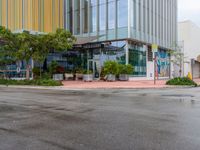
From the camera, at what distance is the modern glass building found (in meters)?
35.3

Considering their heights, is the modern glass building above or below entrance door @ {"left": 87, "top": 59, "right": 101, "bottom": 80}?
above

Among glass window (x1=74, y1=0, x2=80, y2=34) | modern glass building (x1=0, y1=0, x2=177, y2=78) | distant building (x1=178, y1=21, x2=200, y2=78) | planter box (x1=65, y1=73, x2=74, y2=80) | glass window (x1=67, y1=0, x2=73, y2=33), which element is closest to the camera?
modern glass building (x1=0, y1=0, x2=177, y2=78)

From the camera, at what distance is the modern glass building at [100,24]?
35.3 metres

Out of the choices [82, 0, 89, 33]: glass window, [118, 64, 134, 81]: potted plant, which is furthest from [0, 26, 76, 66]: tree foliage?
[82, 0, 89, 33]: glass window

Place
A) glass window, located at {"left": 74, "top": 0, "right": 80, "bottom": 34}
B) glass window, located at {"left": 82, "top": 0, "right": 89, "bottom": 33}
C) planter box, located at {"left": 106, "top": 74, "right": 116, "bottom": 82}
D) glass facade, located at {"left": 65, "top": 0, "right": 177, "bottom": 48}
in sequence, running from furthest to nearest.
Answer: glass window, located at {"left": 74, "top": 0, "right": 80, "bottom": 34} < glass window, located at {"left": 82, "top": 0, "right": 89, "bottom": 33} < glass facade, located at {"left": 65, "top": 0, "right": 177, "bottom": 48} < planter box, located at {"left": 106, "top": 74, "right": 116, "bottom": 82}

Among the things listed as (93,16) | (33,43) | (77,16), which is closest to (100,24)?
(93,16)

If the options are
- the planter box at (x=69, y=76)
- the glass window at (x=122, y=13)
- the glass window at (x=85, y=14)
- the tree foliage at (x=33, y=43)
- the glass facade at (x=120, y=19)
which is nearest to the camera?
the tree foliage at (x=33, y=43)

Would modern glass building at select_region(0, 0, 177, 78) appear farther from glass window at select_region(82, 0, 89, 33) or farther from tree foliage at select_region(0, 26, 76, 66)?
tree foliage at select_region(0, 26, 76, 66)

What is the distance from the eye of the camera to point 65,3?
4222cm

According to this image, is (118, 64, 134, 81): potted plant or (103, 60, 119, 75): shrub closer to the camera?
(103, 60, 119, 75): shrub

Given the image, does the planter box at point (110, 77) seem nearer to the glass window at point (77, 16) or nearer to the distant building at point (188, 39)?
the glass window at point (77, 16)

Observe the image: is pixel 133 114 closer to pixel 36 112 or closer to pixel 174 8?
pixel 36 112

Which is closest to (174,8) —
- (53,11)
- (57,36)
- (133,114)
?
(53,11)

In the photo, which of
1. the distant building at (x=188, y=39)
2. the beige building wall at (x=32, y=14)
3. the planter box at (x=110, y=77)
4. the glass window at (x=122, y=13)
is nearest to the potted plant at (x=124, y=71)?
the planter box at (x=110, y=77)
